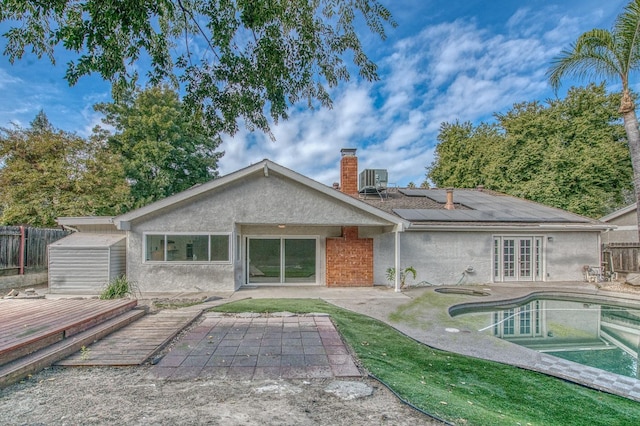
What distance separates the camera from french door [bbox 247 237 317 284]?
13.1 m

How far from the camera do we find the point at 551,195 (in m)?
23.9

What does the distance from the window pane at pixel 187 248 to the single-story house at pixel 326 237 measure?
34mm

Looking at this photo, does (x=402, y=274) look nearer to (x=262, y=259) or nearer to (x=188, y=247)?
(x=262, y=259)

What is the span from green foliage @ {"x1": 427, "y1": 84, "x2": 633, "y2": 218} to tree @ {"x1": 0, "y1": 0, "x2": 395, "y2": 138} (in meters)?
24.4

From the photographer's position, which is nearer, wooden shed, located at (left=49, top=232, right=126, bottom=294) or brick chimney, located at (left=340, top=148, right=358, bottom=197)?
wooden shed, located at (left=49, top=232, right=126, bottom=294)

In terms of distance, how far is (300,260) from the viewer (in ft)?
43.2

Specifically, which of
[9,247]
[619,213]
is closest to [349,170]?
[9,247]

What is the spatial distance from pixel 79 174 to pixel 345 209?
15394mm

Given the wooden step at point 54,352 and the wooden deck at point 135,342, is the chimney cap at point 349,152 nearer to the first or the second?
the wooden deck at point 135,342

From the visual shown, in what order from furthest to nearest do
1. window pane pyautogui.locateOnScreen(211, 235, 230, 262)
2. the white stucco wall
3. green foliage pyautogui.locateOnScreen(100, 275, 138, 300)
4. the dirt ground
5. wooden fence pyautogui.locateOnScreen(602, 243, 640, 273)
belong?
wooden fence pyautogui.locateOnScreen(602, 243, 640, 273)
the white stucco wall
window pane pyautogui.locateOnScreen(211, 235, 230, 262)
green foliage pyautogui.locateOnScreen(100, 275, 138, 300)
the dirt ground

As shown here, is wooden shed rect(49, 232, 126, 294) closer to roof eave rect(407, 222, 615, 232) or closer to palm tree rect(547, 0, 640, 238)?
roof eave rect(407, 222, 615, 232)

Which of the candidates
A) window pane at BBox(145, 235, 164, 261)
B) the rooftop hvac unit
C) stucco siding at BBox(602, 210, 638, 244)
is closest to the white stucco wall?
the rooftop hvac unit

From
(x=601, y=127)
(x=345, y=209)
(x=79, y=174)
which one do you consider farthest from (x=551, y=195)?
(x=79, y=174)

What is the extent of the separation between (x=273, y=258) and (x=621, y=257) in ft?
49.8
